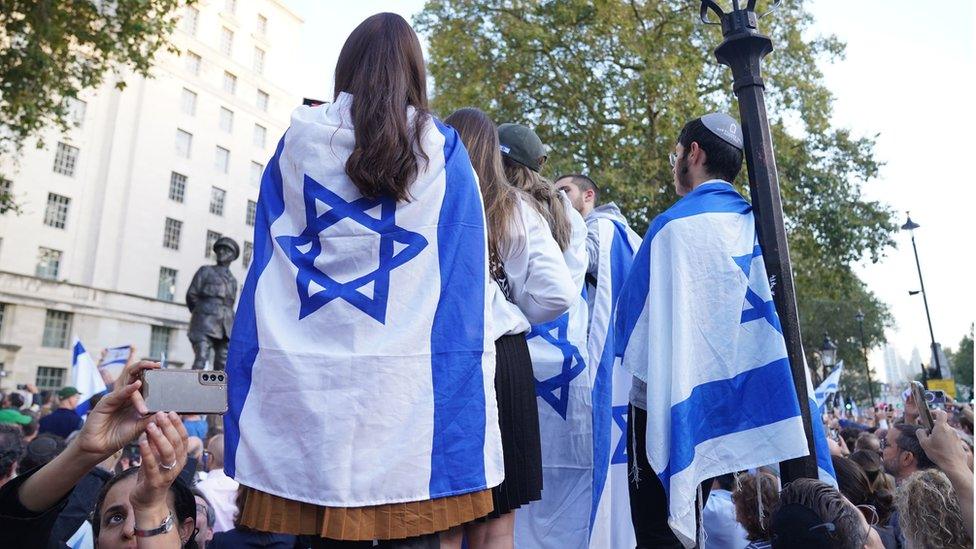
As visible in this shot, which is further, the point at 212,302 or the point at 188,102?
the point at 188,102

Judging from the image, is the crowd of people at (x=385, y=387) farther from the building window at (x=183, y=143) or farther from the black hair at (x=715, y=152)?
the building window at (x=183, y=143)

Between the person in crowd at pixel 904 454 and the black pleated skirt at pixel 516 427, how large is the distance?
3.41 meters

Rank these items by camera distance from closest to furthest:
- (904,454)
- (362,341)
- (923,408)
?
1. (362,341)
2. (923,408)
3. (904,454)

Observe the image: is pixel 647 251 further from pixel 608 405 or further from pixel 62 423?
pixel 62 423

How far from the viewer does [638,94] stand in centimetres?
1501

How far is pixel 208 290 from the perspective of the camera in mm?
10680

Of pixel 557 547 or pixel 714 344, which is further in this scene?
pixel 557 547

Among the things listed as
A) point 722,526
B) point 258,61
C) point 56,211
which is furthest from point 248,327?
point 258,61

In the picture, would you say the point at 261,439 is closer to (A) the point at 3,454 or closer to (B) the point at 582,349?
(B) the point at 582,349

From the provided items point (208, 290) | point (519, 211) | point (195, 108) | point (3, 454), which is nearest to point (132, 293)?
point (195, 108)

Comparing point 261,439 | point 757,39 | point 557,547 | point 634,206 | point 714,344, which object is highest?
point 634,206

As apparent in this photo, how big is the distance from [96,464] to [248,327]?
524 mm

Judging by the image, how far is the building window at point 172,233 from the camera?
41156mm

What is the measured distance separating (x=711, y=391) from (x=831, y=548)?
2.21ft
